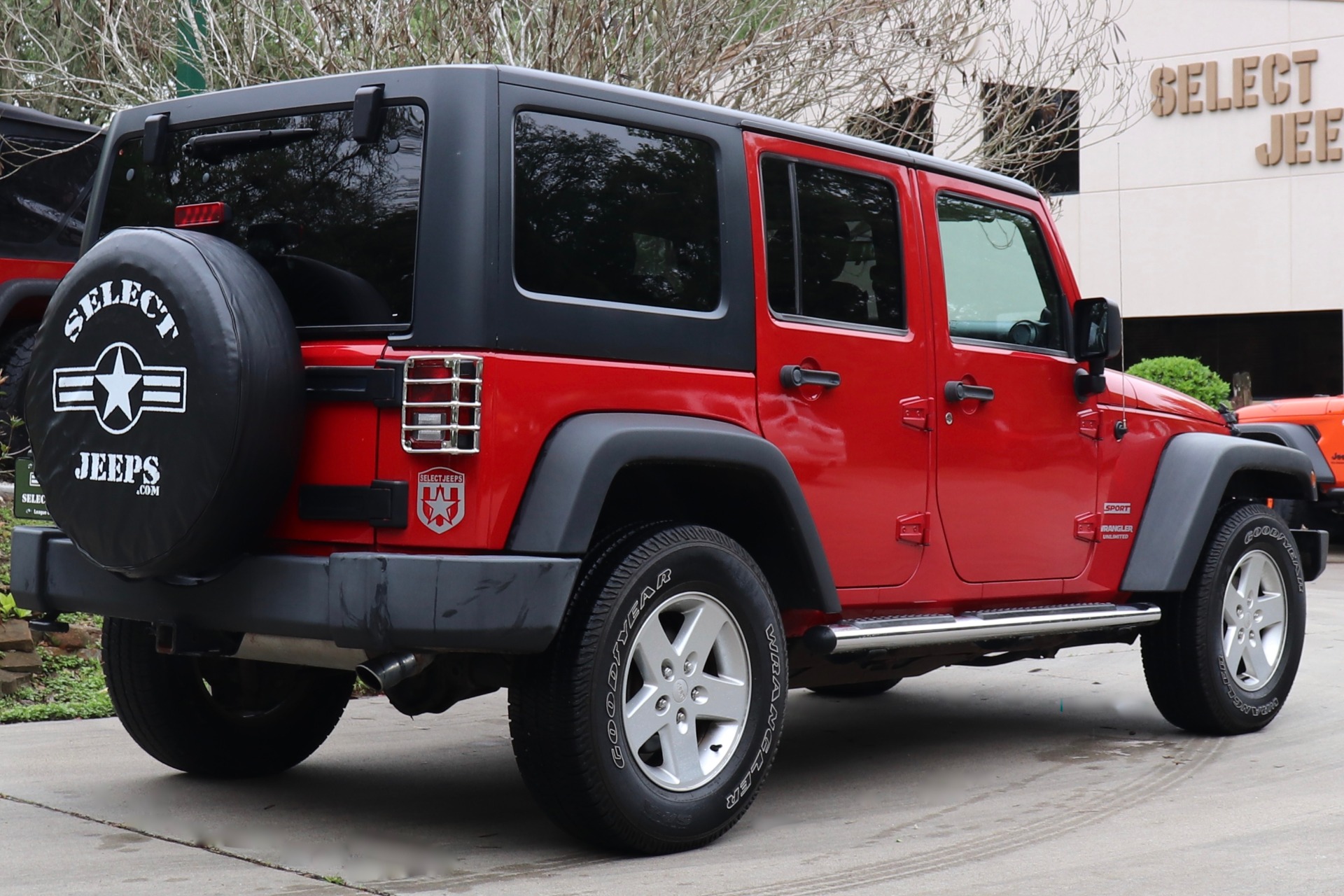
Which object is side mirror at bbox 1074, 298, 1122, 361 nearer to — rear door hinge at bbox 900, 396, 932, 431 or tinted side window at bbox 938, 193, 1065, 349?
tinted side window at bbox 938, 193, 1065, 349

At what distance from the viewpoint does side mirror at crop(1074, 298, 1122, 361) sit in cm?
604

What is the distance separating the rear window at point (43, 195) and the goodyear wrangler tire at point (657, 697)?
22.3 feet

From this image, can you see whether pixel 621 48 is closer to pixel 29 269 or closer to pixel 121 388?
pixel 29 269

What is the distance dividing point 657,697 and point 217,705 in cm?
173

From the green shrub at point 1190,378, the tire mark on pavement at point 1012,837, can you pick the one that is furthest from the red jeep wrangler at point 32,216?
the green shrub at point 1190,378

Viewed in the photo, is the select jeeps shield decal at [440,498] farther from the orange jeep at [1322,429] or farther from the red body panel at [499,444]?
the orange jeep at [1322,429]

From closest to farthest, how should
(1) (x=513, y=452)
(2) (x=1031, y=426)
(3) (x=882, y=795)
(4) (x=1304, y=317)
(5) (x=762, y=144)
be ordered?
1. (1) (x=513, y=452)
2. (5) (x=762, y=144)
3. (3) (x=882, y=795)
4. (2) (x=1031, y=426)
5. (4) (x=1304, y=317)

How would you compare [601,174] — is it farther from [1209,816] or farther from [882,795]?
[1209,816]

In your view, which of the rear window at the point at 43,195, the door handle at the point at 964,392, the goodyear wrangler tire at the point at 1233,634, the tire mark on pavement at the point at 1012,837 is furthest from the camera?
the rear window at the point at 43,195

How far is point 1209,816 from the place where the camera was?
198 inches

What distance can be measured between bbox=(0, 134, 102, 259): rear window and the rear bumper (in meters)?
6.40

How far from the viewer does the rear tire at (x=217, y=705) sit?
5.16 metres

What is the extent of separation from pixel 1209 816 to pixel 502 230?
9.38 ft

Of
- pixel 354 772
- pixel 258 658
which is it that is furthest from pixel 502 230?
pixel 354 772
